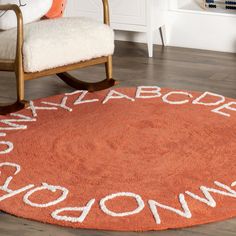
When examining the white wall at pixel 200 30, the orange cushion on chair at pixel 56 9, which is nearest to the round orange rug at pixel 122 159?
the orange cushion on chair at pixel 56 9

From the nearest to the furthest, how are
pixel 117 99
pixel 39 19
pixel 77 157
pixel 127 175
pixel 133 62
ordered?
1. pixel 127 175
2. pixel 77 157
3. pixel 117 99
4. pixel 39 19
5. pixel 133 62

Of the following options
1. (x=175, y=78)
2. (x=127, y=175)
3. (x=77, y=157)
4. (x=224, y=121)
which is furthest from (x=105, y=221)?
(x=175, y=78)

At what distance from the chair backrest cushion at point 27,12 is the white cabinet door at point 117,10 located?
40.1 inches

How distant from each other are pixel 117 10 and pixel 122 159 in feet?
6.89

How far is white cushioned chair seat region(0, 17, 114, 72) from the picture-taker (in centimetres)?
400

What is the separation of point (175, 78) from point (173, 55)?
588 mm

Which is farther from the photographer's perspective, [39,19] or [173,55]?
[173,55]

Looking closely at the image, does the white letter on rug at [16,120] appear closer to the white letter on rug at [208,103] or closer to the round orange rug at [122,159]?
the round orange rug at [122,159]

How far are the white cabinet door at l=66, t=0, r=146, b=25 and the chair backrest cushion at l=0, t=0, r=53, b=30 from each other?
40.1 inches

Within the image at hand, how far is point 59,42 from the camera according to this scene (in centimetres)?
410

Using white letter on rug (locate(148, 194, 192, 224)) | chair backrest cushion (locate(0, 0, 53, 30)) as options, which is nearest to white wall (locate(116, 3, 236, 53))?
chair backrest cushion (locate(0, 0, 53, 30))

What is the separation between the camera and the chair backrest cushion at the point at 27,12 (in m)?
4.23

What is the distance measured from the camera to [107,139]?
385 centimetres

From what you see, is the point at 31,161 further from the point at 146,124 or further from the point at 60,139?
the point at 146,124
